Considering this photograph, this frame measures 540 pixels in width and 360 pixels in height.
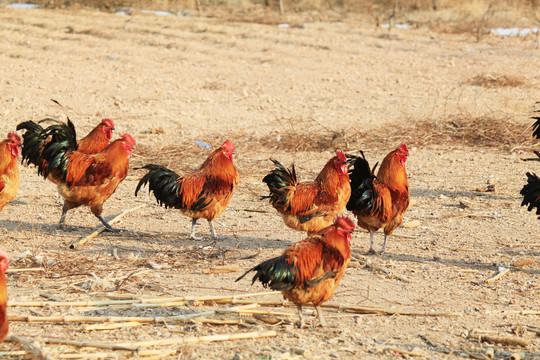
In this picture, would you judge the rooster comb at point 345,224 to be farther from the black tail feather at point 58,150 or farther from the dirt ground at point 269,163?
the black tail feather at point 58,150

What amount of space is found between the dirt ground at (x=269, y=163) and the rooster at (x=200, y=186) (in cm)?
44

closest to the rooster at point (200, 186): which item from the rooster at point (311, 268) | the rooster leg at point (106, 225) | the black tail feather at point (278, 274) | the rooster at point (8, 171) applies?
the rooster leg at point (106, 225)

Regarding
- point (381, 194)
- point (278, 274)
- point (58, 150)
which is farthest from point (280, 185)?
point (58, 150)

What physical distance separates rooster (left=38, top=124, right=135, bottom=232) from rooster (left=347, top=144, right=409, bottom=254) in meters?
2.59

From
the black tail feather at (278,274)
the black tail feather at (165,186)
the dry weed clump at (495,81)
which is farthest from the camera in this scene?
the dry weed clump at (495,81)

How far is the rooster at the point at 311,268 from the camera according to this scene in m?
4.49

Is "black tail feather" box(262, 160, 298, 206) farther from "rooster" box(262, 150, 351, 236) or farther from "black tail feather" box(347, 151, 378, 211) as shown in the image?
"black tail feather" box(347, 151, 378, 211)

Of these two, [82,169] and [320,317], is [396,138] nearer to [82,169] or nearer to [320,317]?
[82,169]

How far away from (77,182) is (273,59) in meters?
9.83

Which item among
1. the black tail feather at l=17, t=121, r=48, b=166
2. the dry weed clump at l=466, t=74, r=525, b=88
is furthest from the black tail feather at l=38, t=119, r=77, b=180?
the dry weed clump at l=466, t=74, r=525, b=88

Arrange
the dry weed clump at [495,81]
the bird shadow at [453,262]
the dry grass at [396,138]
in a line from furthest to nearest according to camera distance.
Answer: the dry weed clump at [495,81] < the dry grass at [396,138] < the bird shadow at [453,262]

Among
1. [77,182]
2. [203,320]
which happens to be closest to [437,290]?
[203,320]

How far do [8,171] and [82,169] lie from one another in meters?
0.78

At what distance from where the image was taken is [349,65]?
15.5m
